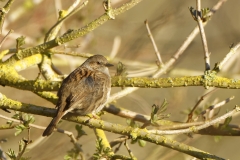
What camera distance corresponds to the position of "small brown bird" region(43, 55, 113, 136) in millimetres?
4082

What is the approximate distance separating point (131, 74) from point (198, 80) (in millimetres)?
1632

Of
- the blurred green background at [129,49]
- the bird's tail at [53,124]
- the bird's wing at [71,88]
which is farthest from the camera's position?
the blurred green background at [129,49]

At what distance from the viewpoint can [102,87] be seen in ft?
14.4

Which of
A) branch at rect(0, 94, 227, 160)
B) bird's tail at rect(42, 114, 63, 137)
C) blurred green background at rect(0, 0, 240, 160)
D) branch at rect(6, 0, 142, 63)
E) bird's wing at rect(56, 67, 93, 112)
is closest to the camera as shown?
branch at rect(0, 94, 227, 160)

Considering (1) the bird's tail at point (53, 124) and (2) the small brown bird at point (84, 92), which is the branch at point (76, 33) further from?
(1) the bird's tail at point (53, 124)

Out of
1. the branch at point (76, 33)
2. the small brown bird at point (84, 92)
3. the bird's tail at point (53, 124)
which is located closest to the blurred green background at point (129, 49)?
the small brown bird at point (84, 92)

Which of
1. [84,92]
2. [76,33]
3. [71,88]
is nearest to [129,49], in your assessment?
[84,92]

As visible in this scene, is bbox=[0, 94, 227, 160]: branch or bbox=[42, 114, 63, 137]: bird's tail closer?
bbox=[0, 94, 227, 160]: branch

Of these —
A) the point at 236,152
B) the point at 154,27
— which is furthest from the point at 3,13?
the point at 236,152

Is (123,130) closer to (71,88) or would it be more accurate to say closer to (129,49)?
(71,88)

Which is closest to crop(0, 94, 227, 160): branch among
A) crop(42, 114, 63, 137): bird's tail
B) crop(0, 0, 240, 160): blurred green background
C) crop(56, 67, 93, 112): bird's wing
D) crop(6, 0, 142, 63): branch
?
crop(42, 114, 63, 137): bird's tail

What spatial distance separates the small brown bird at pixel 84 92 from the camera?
4.08 m

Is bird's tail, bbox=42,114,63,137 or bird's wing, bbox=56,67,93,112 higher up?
bird's wing, bbox=56,67,93,112

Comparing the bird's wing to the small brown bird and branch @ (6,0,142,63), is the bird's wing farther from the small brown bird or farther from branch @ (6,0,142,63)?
branch @ (6,0,142,63)
